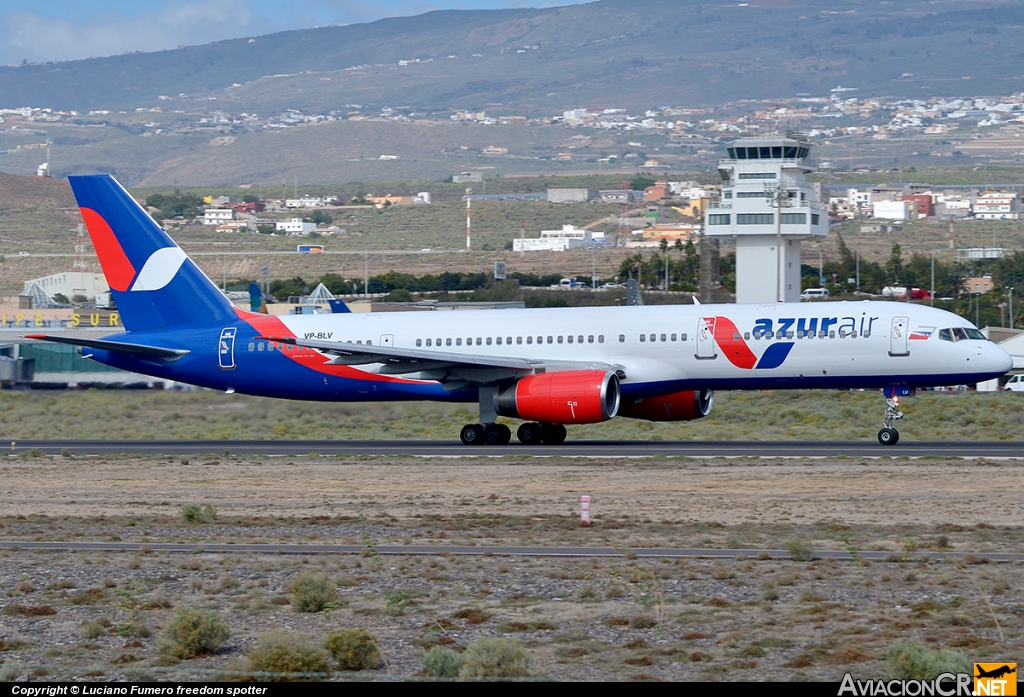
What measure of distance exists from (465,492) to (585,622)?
11.6m

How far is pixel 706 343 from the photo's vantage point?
111ft

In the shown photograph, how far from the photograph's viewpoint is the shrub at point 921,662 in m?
11.0

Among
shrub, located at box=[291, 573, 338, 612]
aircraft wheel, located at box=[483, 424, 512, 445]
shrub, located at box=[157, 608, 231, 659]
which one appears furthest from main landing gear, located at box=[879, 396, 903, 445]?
shrub, located at box=[157, 608, 231, 659]

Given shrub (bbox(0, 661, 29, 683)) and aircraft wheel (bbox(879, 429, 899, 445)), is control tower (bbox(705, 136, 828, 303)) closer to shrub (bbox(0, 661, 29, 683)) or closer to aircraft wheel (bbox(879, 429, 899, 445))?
aircraft wheel (bbox(879, 429, 899, 445))

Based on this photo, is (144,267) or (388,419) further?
(388,419)

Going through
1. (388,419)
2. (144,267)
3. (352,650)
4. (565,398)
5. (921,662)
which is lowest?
(388,419)

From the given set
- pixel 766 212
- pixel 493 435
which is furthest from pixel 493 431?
pixel 766 212

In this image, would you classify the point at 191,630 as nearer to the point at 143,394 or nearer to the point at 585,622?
the point at 585,622

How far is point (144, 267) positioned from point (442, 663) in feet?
95.6

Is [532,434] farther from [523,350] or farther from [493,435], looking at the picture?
[523,350]

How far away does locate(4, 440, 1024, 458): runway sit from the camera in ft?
103

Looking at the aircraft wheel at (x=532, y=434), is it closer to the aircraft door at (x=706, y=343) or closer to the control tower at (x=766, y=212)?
the aircraft door at (x=706, y=343)

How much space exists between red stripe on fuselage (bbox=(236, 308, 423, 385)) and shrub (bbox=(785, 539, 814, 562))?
19820 millimetres

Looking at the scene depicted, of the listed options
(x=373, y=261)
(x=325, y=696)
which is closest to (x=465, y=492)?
(x=325, y=696)
